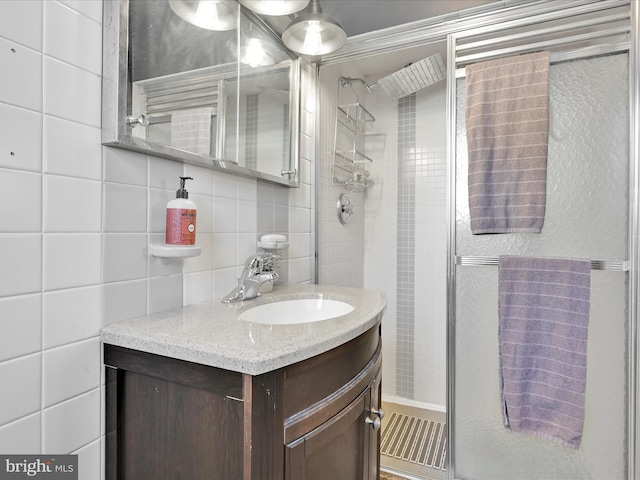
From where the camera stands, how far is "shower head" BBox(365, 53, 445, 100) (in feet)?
6.29

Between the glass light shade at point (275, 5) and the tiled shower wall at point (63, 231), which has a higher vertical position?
the glass light shade at point (275, 5)

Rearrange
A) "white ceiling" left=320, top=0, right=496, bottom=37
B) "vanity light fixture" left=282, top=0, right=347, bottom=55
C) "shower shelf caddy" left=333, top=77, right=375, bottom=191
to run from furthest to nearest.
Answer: "shower shelf caddy" left=333, top=77, right=375, bottom=191, "white ceiling" left=320, top=0, right=496, bottom=37, "vanity light fixture" left=282, top=0, right=347, bottom=55

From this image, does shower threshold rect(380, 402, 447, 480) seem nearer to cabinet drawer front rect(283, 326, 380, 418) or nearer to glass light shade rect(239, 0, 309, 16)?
cabinet drawer front rect(283, 326, 380, 418)

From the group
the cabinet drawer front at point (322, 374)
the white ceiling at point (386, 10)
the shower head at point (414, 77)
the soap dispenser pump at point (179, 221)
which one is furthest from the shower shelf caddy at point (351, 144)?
the cabinet drawer front at point (322, 374)

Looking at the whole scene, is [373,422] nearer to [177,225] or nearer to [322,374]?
[322,374]

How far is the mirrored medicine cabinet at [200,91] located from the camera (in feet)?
2.95

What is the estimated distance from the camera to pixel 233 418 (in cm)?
71

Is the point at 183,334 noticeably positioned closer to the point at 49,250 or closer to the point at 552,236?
the point at 49,250

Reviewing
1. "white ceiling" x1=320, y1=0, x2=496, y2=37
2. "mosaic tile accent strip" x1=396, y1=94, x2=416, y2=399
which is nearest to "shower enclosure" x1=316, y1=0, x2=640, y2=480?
"white ceiling" x1=320, y1=0, x2=496, y2=37

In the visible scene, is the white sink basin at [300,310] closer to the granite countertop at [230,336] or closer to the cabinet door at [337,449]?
the granite countertop at [230,336]

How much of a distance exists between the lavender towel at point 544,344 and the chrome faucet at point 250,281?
98cm

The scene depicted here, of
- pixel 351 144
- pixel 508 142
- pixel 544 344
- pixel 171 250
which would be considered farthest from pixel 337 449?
pixel 351 144

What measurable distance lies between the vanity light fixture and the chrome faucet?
0.86m

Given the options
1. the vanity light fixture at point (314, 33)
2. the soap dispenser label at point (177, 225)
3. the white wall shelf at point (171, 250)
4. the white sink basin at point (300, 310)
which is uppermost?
the vanity light fixture at point (314, 33)
